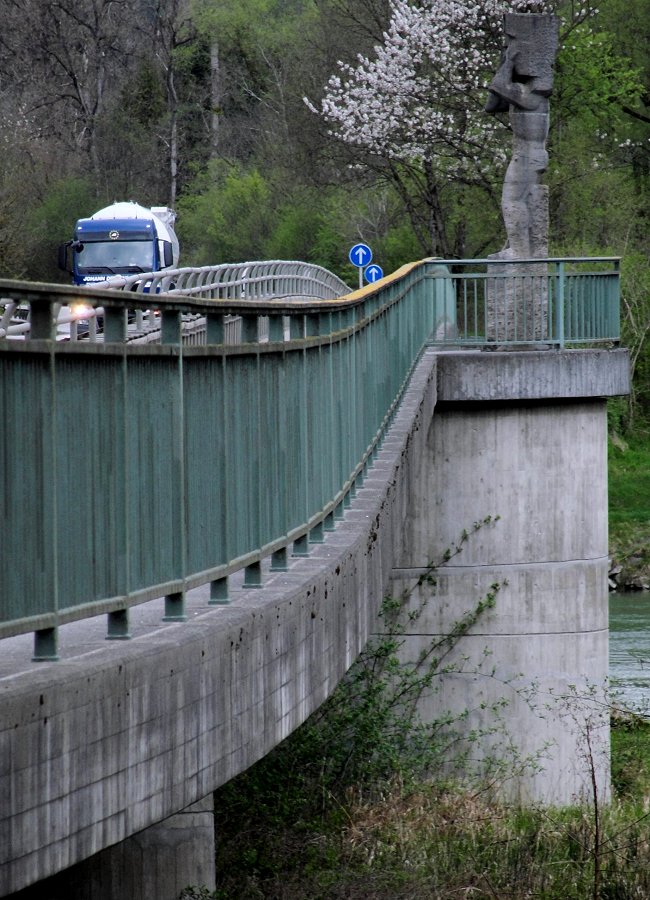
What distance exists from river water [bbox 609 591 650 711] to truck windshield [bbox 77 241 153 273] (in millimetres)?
12101

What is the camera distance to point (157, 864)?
10750 millimetres

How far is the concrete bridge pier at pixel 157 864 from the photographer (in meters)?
10.3

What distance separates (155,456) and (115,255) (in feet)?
102

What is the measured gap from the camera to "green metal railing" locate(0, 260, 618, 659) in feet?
11.4

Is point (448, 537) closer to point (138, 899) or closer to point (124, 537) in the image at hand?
point (138, 899)

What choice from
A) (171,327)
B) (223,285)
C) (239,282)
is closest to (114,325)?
(171,327)

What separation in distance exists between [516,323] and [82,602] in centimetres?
1472

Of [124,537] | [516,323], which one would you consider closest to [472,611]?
[516,323]

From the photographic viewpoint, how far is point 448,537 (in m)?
18.0

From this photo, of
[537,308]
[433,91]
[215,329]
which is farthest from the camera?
[433,91]

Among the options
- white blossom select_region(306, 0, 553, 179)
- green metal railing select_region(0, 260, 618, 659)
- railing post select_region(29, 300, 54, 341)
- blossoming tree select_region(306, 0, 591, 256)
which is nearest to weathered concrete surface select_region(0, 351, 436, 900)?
green metal railing select_region(0, 260, 618, 659)

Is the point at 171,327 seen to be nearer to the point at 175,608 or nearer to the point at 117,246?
the point at 175,608

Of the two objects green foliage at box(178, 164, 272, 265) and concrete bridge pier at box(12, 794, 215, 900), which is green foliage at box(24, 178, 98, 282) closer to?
green foliage at box(178, 164, 272, 265)

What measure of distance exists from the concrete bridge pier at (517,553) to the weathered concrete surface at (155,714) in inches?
435
